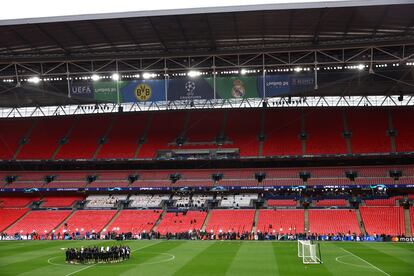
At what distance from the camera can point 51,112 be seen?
235 feet

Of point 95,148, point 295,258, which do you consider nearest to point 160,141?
point 95,148

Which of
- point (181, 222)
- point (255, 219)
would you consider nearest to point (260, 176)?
point (255, 219)

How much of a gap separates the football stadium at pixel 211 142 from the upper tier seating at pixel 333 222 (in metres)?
0.21

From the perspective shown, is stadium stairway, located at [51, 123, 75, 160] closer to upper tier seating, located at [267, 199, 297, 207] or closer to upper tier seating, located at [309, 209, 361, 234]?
upper tier seating, located at [267, 199, 297, 207]

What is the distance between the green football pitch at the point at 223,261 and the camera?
25078mm

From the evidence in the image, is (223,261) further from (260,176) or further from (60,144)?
(60,144)

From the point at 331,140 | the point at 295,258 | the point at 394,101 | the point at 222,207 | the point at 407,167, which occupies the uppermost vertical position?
the point at 394,101

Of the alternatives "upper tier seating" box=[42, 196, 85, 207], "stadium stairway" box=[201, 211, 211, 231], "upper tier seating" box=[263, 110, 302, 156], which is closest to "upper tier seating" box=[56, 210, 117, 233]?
"upper tier seating" box=[42, 196, 85, 207]

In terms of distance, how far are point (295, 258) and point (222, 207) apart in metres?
25.9

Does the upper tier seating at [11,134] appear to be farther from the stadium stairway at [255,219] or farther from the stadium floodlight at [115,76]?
the stadium stairway at [255,219]

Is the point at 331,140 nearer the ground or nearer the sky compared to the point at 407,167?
nearer the sky

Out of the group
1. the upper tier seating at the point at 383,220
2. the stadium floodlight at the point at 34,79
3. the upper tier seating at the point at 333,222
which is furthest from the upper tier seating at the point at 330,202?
the stadium floodlight at the point at 34,79

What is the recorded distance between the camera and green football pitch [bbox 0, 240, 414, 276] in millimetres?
25078

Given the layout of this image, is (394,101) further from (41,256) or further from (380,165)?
(41,256)
